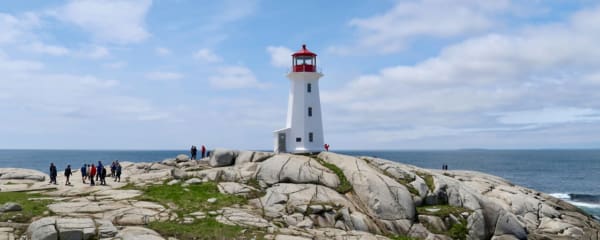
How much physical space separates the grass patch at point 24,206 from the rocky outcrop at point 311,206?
83cm

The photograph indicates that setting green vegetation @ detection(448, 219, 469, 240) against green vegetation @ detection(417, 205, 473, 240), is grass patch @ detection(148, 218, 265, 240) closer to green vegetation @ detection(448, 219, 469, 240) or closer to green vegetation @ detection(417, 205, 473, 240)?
green vegetation @ detection(417, 205, 473, 240)

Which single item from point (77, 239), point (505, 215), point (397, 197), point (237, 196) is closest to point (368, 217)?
point (397, 197)

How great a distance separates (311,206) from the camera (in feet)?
88.5

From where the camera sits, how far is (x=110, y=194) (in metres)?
29.1

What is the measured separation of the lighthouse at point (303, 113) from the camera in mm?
41844

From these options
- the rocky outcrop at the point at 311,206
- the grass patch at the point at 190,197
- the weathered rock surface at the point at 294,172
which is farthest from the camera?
the weathered rock surface at the point at 294,172

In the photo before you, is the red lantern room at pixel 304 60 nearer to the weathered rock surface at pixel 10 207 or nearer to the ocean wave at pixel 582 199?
the weathered rock surface at pixel 10 207

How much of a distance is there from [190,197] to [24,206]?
9691 millimetres

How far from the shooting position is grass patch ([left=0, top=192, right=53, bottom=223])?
23.0m

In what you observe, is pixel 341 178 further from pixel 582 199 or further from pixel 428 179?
pixel 582 199

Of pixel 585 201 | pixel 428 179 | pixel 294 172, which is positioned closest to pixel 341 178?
pixel 294 172

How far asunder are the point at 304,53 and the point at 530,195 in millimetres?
28921

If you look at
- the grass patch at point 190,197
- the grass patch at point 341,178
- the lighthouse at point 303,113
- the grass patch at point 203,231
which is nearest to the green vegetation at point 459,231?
the grass patch at point 341,178

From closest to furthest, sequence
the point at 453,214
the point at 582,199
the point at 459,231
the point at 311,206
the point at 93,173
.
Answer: the point at 311,206
the point at 459,231
the point at 453,214
the point at 93,173
the point at 582,199
